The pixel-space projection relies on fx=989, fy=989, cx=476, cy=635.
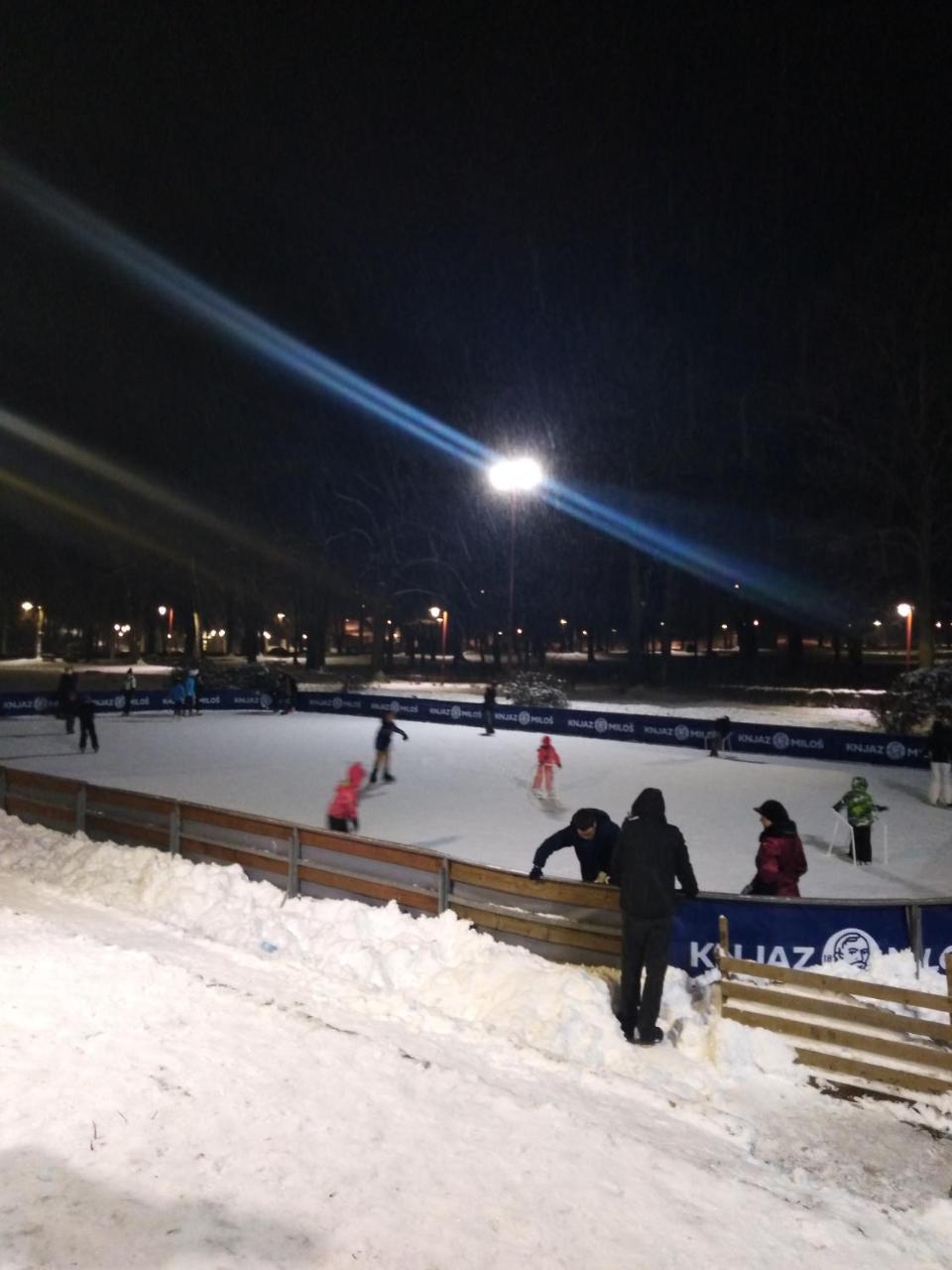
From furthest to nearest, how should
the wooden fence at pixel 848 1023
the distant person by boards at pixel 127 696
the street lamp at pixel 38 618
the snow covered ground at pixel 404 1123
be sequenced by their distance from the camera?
the street lamp at pixel 38 618, the distant person by boards at pixel 127 696, the wooden fence at pixel 848 1023, the snow covered ground at pixel 404 1123

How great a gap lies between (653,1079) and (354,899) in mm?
3393

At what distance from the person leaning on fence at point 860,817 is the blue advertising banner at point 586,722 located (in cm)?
1173

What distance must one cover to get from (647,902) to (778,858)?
259 cm

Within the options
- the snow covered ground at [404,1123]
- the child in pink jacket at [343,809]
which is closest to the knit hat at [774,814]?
the snow covered ground at [404,1123]

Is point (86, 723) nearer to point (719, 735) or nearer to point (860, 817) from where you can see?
point (719, 735)

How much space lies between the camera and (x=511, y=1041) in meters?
6.39

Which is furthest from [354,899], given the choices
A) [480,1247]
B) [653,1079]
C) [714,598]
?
[714,598]

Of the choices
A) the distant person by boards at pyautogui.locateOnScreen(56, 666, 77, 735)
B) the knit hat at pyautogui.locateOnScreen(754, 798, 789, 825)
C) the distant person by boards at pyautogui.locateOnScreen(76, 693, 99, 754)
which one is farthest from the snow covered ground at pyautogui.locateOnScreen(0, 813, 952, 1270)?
the distant person by boards at pyautogui.locateOnScreen(56, 666, 77, 735)

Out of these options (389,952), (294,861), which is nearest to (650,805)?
(389,952)

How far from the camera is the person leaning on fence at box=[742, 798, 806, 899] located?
28.3 feet

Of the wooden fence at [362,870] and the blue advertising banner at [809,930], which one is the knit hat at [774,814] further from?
the wooden fence at [362,870]

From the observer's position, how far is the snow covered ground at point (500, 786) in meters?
12.8

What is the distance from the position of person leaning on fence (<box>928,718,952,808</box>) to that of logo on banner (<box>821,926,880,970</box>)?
1123 cm

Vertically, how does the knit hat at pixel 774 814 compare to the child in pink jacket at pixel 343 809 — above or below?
above
